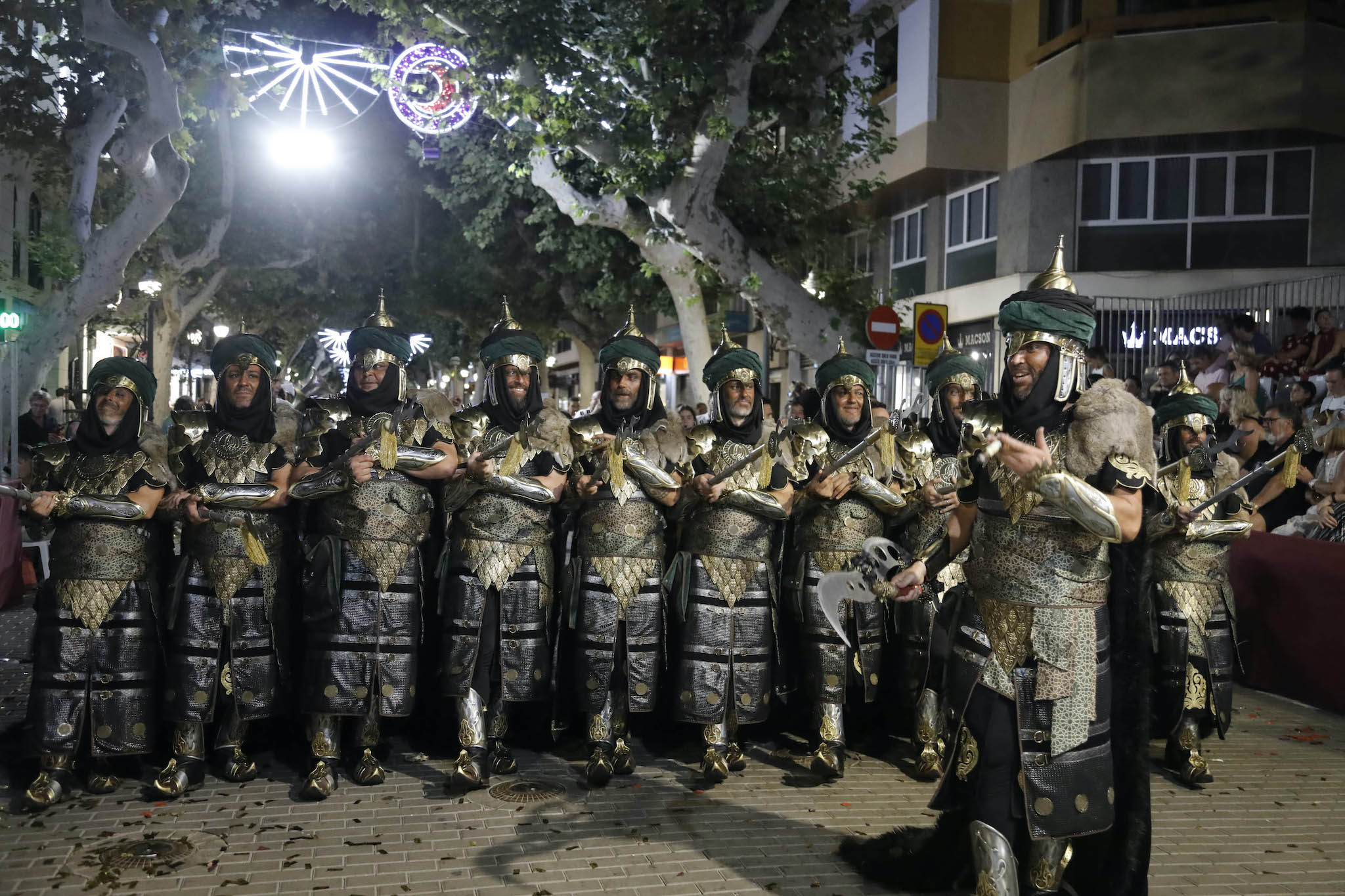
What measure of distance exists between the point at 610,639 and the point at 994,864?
2.56 m

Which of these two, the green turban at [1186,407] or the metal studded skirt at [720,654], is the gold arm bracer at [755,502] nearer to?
the metal studded skirt at [720,654]

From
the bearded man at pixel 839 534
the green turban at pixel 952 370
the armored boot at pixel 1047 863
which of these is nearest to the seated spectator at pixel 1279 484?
the green turban at pixel 952 370

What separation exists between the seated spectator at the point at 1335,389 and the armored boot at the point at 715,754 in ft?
23.0

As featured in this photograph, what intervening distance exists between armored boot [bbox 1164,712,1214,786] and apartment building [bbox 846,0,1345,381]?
10375 millimetres

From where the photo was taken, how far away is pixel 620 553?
19.7 ft

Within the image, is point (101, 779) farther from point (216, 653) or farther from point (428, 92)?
point (428, 92)

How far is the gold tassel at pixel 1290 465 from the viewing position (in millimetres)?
5945

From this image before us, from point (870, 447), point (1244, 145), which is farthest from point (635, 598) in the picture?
point (1244, 145)

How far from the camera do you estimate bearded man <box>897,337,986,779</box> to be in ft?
21.0

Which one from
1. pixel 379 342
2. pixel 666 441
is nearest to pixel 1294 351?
pixel 666 441

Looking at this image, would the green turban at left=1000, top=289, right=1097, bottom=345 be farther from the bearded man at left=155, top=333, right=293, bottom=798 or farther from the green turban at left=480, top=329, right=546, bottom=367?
the bearded man at left=155, top=333, right=293, bottom=798

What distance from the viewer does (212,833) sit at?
16.6 ft

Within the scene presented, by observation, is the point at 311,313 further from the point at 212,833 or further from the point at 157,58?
the point at 212,833

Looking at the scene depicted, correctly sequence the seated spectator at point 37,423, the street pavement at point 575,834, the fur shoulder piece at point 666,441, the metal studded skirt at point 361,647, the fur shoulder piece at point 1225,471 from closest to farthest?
the street pavement at point 575,834, the metal studded skirt at point 361,647, the fur shoulder piece at point 666,441, the fur shoulder piece at point 1225,471, the seated spectator at point 37,423
